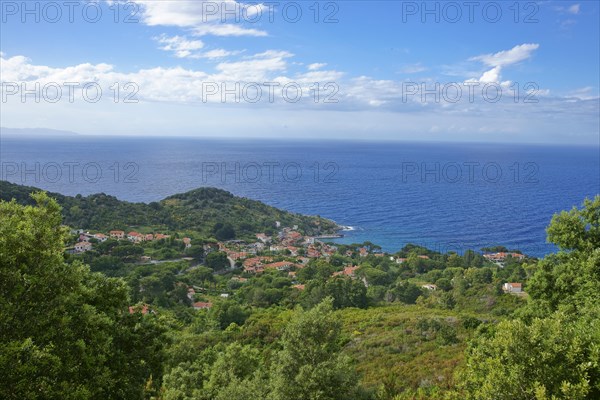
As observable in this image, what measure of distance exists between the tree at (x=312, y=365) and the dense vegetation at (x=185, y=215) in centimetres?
5429

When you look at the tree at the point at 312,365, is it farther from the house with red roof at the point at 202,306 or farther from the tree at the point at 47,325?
the house with red roof at the point at 202,306

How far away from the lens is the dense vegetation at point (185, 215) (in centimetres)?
6031

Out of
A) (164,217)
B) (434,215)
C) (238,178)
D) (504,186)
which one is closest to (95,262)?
(164,217)

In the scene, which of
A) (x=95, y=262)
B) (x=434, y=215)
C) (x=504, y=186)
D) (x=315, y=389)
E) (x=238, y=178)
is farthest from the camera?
(x=238, y=178)

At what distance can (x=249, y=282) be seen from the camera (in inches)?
1800

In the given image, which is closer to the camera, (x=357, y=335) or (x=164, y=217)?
(x=357, y=335)

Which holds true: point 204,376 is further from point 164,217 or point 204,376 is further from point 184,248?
point 164,217

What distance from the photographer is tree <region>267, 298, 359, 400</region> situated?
1034cm

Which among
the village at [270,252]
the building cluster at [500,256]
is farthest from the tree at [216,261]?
the building cluster at [500,256]

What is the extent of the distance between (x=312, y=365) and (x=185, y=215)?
211 ft

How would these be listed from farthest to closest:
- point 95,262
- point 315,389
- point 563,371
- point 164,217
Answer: point 164,217 < point 95,262 < point 315,389 < point 563,371

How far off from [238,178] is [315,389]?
126m

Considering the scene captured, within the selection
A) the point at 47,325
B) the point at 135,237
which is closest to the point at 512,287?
the point at 47,325

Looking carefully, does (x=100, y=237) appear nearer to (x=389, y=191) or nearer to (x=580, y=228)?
(x=580, y=228)
